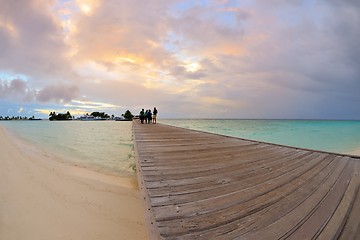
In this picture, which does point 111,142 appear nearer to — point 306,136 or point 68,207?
point 68,207

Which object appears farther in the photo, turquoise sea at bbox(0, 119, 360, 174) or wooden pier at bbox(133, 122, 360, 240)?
turquoise sea at bbox(0, 119, 360, 174)

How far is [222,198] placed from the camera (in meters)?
2.13

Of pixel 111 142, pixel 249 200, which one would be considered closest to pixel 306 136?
pixel 111 142

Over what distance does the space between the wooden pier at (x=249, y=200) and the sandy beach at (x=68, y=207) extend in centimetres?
132

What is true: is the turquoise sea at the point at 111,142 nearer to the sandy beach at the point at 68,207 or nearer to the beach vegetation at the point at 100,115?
the sandy beach at the point at 68,207

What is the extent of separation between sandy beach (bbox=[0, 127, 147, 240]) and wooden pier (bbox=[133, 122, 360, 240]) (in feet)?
4.32

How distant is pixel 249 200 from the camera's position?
2.09 meters

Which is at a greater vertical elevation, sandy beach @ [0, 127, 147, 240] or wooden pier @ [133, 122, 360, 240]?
wooden pier @ [133, 122, 360, 240]

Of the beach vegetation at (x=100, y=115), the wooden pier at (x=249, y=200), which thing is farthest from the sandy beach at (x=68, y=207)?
the beach vegetation at (x=100, y=115)

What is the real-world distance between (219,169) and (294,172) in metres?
1.40

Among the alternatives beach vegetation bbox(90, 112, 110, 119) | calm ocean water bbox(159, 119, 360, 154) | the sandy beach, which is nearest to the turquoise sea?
calm ocean water bbox(159, 119, 360, 154)

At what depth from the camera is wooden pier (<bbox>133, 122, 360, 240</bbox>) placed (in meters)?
1.58

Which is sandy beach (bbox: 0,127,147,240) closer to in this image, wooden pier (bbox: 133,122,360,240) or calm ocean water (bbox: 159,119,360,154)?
wooden pier (bbox: 133,122,360,240)

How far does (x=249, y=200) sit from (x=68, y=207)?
13.1ft
